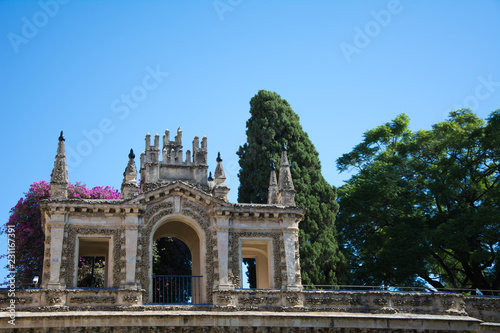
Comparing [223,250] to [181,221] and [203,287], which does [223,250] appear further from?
[181,221]

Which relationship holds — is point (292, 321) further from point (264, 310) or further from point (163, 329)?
point (163, 329)

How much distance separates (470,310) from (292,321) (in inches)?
392

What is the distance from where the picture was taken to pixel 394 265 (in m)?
40.0

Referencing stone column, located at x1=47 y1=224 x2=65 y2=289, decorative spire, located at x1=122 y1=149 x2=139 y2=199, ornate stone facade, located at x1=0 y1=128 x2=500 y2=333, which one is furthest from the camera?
decorative spire, located at x1=122 y1=149 x2=139 y2=199

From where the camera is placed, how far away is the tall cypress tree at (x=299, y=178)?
38.5m

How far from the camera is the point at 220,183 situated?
32188 mm

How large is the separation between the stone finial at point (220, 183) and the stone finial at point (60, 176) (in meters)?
7.53

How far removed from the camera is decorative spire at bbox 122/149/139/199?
30.7 m

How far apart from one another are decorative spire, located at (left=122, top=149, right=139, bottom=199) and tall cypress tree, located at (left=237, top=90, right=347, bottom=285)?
1175 cm

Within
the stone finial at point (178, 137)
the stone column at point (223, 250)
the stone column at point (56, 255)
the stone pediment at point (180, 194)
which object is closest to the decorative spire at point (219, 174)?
the stone pediment at point (180, 194)

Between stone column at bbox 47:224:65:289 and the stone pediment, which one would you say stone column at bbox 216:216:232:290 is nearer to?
the stone pediment

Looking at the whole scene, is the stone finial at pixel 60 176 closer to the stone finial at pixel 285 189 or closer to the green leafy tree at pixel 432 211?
the stone finial at pixel 285 189

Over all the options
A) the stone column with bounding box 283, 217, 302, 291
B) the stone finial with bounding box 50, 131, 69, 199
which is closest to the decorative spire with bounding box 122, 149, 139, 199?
the stone finial with bounding box 50, 131, 69, 199

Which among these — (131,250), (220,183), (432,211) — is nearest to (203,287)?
(131,250)
